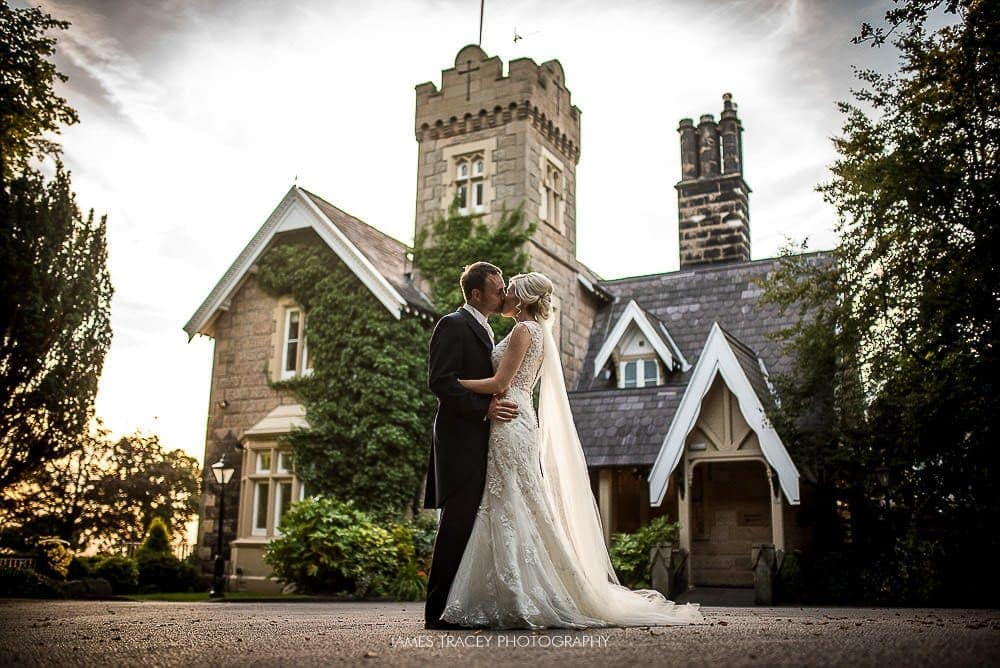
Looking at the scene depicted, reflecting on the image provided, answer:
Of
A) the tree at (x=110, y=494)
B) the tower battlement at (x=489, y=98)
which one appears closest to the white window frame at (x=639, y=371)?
the tower battlement at (x=489, y=98)

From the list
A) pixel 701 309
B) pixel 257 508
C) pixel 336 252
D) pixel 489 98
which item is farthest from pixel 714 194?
pixel 257 508

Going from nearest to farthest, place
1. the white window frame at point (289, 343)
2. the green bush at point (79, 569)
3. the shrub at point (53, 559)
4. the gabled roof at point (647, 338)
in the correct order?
the shrub at point (53, 559), the green bush at point (79, 569), the white window frame at point (289, 343), the gabled roof at point (647, 338)

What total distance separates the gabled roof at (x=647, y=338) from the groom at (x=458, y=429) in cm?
1346

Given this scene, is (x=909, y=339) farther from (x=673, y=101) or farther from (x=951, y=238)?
(x=673, y=101)

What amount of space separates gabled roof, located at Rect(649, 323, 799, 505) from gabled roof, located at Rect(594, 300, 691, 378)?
2972 millimetres

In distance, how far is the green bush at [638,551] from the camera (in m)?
14.7

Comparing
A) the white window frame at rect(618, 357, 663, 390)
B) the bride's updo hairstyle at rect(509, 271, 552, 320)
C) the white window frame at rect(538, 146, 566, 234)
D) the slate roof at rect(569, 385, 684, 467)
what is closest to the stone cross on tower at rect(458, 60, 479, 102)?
the white window frame at rect(538, 146, 566, 234)

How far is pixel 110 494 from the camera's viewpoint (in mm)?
35750

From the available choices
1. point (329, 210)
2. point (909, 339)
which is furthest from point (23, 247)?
point (909, 339)

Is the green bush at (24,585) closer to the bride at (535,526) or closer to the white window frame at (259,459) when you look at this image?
the white window frame at (259,459)

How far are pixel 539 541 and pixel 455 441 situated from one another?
806 mm

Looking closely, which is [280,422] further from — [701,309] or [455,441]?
[455,441]

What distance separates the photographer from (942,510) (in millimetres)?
12680

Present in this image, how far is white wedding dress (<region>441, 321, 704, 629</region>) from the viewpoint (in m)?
5.08
